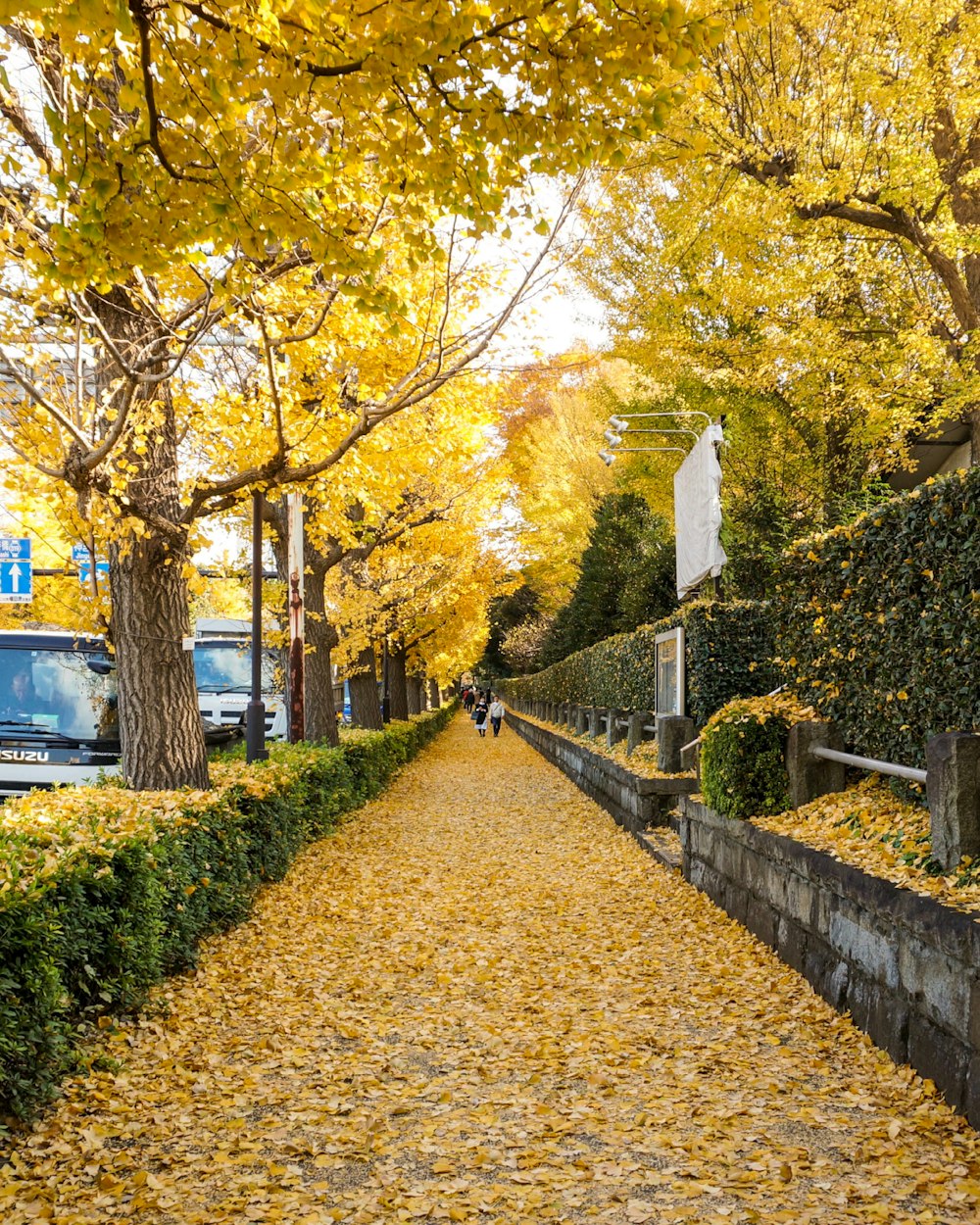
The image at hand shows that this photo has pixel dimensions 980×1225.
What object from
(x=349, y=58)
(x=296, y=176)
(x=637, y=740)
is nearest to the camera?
(x=349, y=58)

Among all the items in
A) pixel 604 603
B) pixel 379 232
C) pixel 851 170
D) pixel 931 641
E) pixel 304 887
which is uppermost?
pixel 851 170

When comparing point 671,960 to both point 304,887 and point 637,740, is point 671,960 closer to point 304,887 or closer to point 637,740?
point 304,887

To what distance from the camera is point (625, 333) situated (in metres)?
17.5

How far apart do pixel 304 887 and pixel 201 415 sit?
4248mm

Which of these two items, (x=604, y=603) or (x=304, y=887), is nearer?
(x=304, y=887)

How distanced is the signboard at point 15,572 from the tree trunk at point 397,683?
30.2 ft

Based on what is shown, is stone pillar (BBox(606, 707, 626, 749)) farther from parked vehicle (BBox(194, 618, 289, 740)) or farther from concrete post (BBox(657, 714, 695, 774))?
parked vehicle (BBox(194, 618, 289, 740))

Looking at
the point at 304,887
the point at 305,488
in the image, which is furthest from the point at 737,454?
the point at 304,887

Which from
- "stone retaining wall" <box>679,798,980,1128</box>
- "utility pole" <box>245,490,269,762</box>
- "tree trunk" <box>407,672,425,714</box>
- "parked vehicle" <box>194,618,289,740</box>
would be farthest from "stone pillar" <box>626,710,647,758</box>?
"tree trunk" <box>407,672,425,714</box>

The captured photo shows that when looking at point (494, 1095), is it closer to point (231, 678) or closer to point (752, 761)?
point (752, 761)

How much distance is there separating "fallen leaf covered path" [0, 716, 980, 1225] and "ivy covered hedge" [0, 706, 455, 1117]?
224 mm

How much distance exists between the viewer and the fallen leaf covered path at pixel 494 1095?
330 cm

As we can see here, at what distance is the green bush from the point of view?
7.04 meters

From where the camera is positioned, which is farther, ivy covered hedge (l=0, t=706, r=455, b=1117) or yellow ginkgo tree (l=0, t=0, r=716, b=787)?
yellow ginkgo tree (l=0, t=0, r=716, b=787)
